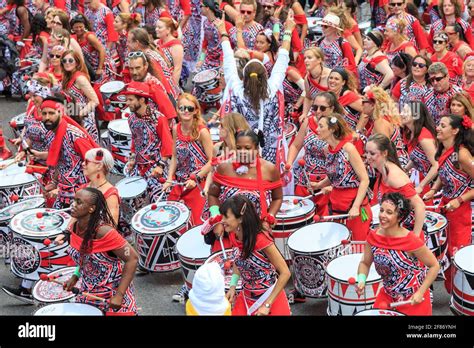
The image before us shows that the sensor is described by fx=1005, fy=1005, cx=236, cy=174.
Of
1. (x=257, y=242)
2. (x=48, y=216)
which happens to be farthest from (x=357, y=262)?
(x=48, y=216)

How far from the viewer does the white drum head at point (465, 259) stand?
293 inches

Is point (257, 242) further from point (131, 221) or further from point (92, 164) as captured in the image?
point (131, 221)

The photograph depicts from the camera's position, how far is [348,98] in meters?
9.78

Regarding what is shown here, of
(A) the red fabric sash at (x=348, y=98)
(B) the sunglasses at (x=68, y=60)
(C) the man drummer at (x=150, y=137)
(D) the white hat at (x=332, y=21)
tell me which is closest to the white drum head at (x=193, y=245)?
(C) the man drummer at (x=150, y=137)

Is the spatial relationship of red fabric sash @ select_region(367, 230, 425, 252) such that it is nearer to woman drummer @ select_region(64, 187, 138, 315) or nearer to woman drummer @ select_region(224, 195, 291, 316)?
woman drummer @ select_region(224, 195, 291, 316)

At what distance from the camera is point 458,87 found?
10.4 metres

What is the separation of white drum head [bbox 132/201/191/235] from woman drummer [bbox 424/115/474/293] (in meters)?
2.22

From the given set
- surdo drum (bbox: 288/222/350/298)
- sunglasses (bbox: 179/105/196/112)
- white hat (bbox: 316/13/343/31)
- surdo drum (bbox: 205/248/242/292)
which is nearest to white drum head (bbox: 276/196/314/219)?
surdo drum (bbox: 288/222/350/298)

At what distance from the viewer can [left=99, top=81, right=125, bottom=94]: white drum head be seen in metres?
12.5

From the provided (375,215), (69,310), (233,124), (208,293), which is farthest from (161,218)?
(208,293)

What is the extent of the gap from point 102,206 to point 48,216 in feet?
5.77

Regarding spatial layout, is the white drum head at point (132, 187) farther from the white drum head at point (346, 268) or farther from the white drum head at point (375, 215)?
the white drum head at point (346, 268)
